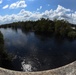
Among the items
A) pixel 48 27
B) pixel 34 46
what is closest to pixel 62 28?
pixel 48 27

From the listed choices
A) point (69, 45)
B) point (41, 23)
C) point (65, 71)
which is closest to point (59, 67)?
point (65, 71)

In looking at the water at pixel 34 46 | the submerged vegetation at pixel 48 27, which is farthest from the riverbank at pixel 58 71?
the submerged vegetation at pixel 48 27

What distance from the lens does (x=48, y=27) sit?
1062 millimetres

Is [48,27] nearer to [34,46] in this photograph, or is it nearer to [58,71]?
[34,46]

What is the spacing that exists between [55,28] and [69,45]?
166mm

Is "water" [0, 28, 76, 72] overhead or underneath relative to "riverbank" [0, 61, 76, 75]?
overhead

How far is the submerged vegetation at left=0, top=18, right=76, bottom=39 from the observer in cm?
106

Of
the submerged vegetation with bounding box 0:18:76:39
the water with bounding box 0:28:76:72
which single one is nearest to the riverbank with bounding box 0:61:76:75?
the water with bounding box 0:28:76:72

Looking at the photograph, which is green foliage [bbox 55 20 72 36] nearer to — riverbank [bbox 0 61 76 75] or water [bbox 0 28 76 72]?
water [bbox 0 28 76 72]

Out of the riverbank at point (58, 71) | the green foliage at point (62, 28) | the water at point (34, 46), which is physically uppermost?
the green foliage at point (62, 28)

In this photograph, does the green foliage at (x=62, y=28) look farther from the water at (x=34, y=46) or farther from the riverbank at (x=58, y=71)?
the riverbank at (x=58, y=71)

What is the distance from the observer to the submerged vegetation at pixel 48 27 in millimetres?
1057

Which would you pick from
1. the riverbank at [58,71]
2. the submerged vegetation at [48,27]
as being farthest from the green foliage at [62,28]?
the riverbank at [58,71]

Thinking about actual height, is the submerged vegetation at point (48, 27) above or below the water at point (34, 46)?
above
